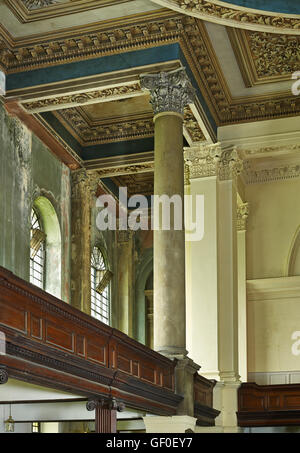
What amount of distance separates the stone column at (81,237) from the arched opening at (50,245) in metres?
0.59

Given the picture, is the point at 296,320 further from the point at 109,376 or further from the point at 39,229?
the point at 109,376

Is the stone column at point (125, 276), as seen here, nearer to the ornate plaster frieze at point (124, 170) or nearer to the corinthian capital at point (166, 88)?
the ornate plaster frieze at point (124, 170)

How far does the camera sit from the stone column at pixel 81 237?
694 inches

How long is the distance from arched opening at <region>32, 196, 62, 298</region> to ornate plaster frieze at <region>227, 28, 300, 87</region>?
16.2ft

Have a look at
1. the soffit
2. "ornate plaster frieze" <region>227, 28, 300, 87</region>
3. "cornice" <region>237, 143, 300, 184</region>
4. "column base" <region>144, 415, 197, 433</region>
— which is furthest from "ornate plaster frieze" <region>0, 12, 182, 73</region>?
"cornice" <region>237, 143, 300, 184</region>

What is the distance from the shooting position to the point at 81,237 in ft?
59.1

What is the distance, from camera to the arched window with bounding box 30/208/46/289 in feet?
54.8

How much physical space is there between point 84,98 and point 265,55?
3.67 metres

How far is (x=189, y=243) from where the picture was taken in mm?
16406

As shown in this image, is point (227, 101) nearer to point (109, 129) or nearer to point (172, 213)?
point (109, 129)

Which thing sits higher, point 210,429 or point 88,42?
point 88,42

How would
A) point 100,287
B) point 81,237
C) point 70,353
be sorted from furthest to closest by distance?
point 100,287 → point 81,237 → point 70,353

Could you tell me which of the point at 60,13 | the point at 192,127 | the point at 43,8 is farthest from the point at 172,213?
the point at 43,8

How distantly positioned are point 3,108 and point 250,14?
15.6 ft
